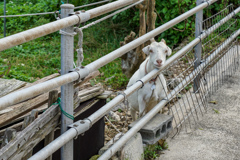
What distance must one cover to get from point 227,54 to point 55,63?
382cm

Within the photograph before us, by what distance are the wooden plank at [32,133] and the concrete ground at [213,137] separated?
4.42ft

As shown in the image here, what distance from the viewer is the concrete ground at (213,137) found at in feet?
11.3

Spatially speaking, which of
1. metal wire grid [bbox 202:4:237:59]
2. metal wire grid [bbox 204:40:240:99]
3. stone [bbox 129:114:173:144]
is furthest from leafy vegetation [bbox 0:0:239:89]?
stone [bbox 129:114:173:144]

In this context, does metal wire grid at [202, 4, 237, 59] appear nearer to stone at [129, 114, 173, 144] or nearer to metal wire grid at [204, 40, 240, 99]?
metal wire grid at [204, 40, 240, 99]

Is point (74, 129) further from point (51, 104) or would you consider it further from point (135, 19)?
point (135, 19)

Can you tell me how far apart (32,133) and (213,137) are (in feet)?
6.74

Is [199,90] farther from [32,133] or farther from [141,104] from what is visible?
[32,133]

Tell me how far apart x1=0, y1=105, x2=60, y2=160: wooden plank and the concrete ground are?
4.42ft

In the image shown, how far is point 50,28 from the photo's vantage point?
204cm

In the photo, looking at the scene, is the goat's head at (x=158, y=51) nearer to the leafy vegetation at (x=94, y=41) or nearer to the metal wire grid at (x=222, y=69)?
the metal wire grid at (x=222, y=69)

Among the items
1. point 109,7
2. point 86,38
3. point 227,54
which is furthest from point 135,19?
point 109,7

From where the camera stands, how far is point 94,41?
9.09 m

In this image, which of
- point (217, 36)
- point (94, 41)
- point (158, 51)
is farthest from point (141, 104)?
point (94, 41)

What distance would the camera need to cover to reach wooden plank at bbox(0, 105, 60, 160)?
213cm
